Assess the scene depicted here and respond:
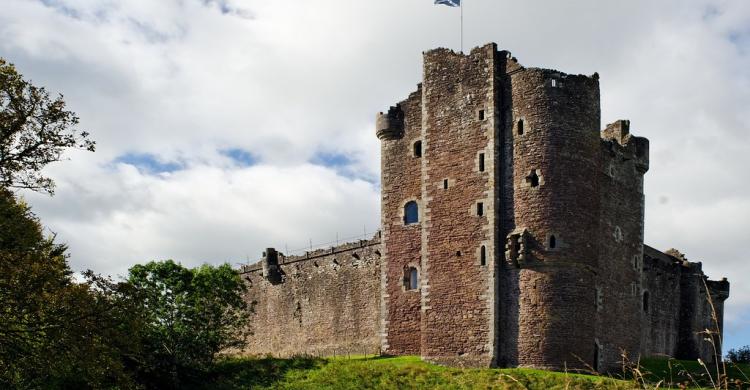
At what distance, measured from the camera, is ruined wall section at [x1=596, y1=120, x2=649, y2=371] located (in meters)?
43.4

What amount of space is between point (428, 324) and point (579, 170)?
883cm

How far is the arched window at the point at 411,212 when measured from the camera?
44.4m

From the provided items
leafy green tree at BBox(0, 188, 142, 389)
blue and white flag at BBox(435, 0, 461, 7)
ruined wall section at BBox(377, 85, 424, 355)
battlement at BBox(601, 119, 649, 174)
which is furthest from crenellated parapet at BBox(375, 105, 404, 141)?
leafy green tree at BBox(0, 188, 142, 389)

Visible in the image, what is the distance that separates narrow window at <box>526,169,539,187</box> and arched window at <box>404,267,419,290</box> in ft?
21.6

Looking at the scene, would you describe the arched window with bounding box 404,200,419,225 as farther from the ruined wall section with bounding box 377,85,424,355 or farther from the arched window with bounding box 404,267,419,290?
the arched window with bounding box 404,267,419,290

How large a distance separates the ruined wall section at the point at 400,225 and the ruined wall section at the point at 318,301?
3871 millimetres

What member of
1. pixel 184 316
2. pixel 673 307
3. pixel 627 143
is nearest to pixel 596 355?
pixel 627 143

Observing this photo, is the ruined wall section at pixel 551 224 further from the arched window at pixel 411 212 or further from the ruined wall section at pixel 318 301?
the ruined wall section at pixel 318 301

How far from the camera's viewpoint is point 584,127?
4147 centimetres

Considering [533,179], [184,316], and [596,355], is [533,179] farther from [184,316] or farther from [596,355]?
[184,316]

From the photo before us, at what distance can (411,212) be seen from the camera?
146 feet

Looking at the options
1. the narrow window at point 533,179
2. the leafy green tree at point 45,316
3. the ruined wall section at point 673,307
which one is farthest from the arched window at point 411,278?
the leafy green tree at point 45,316

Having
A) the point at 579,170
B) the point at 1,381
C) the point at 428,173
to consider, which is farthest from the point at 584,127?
the point at 1,381

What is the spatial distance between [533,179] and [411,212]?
634cm
